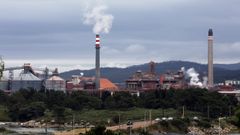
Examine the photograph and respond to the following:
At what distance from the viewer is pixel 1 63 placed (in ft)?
132

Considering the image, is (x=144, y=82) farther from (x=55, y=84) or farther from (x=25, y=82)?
(x=25, y=82)

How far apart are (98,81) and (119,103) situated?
1118 inches

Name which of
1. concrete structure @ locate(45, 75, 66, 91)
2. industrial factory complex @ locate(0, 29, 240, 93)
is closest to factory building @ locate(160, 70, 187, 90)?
industrial factory complex @ locate(0, 29, 240, 93)

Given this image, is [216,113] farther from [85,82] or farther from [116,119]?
[85,82]

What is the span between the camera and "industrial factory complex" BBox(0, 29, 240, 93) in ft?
432

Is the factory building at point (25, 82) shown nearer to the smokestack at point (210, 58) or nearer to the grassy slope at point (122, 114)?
the smokestack at point (210, 58)

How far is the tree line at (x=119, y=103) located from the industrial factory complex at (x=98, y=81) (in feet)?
59.1

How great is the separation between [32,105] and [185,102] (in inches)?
789

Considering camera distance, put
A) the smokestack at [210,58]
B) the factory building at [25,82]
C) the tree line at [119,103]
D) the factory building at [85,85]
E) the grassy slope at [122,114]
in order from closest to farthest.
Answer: the grassy slope at [122,114] → the tree line at [119,103] → the smokestack at [210,58] → the factory building at [85,85] → the factory building at [25,82]

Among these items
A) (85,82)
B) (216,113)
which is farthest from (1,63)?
(85,82)

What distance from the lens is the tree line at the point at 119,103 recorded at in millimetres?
98938

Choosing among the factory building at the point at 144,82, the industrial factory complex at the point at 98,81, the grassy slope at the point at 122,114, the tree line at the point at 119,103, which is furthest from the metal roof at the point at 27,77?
the grassy slope at the point at 122,114

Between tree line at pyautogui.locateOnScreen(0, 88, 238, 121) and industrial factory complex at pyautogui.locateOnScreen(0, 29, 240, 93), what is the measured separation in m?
18.0

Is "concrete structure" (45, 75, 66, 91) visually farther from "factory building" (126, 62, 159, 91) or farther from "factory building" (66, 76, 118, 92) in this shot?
"factory building" (126, 62, 159, 91)
